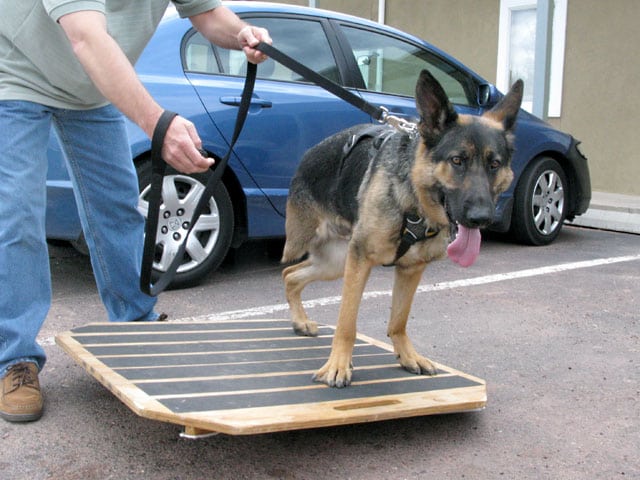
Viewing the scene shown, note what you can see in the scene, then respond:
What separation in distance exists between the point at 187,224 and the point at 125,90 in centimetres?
283

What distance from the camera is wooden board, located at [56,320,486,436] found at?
2705mm

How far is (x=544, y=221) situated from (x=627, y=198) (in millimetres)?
3169

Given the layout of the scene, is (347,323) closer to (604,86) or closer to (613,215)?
(613,215)

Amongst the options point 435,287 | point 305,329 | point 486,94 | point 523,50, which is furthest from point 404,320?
point 523,50

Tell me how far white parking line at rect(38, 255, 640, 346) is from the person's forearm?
1.84 meters

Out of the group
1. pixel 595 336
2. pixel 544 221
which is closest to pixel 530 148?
pixel 544 221

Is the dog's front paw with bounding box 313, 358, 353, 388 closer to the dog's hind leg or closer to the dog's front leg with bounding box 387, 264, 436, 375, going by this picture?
the dog's front leg with bounding box 387, 264, 436, 375

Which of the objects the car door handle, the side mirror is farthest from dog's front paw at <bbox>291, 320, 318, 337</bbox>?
the side mirror

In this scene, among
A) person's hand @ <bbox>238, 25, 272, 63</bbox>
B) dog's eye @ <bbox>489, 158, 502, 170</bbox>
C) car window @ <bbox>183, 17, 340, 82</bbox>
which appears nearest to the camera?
dog's eye @ <bbox>489, 158, 502, 170</bbox>

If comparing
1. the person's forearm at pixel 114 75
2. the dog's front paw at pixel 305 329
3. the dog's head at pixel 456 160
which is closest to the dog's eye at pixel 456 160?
the dog's head at pixel 456 160

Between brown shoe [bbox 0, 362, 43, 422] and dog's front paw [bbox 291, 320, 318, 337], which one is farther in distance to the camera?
dog's front paw [bbox 291, 320, 318, 337]

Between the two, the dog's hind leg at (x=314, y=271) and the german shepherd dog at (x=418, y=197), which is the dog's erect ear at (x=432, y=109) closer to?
the german shepherd dog at (x=418, y=197)

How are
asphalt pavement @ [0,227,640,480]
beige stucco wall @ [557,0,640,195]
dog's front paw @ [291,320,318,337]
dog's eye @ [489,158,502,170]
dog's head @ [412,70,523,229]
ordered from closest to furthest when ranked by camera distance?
asphalt pavement @ [0,227,640,480] < dog's head @ [412,70,523,229] < dog's eye @ [489,158,502,170] < dog's front paw @ [291,320,318,337] < beige stucco wall @ [557,0,640,195]

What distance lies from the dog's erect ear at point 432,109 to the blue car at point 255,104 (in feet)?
7.60
